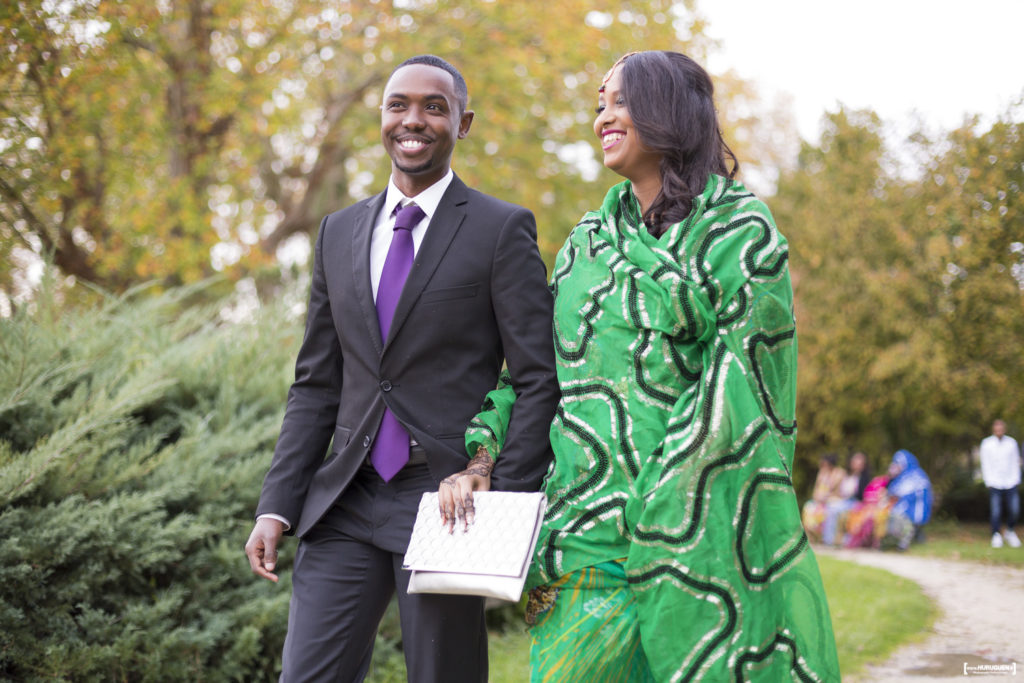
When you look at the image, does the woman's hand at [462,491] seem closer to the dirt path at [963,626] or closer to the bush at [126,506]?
the bush at [126,506]

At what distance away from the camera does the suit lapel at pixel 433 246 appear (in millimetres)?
2684

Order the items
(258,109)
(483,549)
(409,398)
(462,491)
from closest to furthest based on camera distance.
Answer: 1. (483,549)
2. (462,491)
3. (409,398)
4. (258,109)

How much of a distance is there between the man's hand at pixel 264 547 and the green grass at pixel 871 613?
4.09 metres

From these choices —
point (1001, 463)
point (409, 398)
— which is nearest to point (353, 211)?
point (409, 398)

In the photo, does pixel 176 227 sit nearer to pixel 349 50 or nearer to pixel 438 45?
pixel 349 50

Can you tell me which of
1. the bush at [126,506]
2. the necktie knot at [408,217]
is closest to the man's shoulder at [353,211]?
the necktie knot at [408,217]

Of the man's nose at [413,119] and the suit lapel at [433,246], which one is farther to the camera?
the man's nose at [413,119]

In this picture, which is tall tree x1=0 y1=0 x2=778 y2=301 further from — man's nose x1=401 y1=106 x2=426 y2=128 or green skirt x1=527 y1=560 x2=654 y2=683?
green skirt x1=527 y1=560 x2=654 y2=683

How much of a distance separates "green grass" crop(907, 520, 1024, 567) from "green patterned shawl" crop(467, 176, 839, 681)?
11.5 meters

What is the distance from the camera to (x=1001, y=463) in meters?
14.7

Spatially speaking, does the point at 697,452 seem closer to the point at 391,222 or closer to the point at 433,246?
the point at 433,246

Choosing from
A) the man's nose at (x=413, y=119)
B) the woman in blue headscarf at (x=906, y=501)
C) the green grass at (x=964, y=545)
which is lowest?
the green grass at (x=964, y=545)

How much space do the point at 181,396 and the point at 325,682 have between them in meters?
2.85

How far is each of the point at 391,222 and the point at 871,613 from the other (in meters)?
6.26
